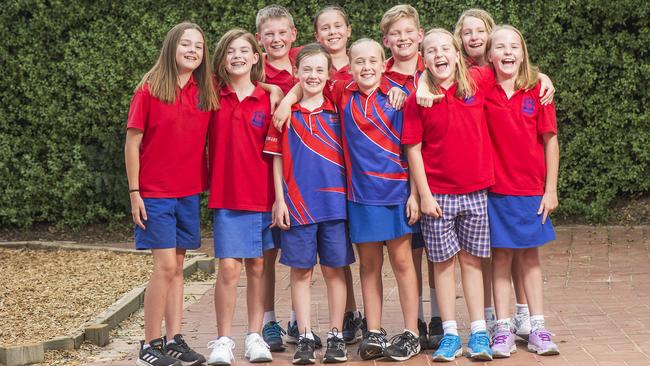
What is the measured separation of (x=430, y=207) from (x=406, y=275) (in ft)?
1.41

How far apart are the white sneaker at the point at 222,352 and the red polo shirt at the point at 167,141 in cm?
82

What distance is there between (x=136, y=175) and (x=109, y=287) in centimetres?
233

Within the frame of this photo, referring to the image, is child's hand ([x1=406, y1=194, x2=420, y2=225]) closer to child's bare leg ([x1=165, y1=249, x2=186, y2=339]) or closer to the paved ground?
the paved ground

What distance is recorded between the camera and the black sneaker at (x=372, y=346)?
5754mm

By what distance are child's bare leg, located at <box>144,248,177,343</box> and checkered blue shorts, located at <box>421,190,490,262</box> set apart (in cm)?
137

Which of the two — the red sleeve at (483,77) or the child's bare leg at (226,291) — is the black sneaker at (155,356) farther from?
the red sleeve at (483,77)

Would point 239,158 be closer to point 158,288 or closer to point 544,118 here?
point 158,288

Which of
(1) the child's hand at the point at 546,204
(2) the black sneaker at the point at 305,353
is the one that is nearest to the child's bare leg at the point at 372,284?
(2) the black sneaker at the point at 305,353

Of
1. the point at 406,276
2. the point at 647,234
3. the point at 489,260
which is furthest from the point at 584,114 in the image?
the point at 406,276

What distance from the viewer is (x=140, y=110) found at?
18.6 ft

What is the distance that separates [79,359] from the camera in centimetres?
605

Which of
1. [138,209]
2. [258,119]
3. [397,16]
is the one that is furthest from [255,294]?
[397,16]

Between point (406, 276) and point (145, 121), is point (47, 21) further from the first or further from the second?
point (406, 276)

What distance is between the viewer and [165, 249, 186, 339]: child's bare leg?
588 cm
